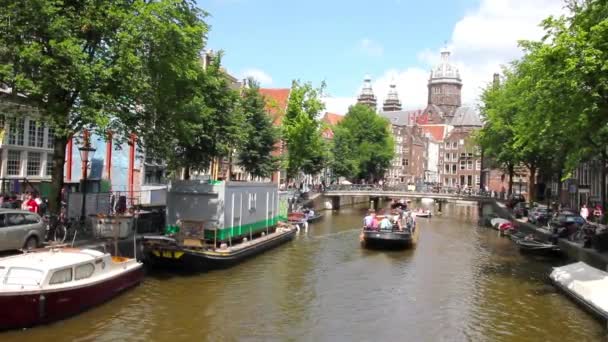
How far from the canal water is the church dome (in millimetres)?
153391

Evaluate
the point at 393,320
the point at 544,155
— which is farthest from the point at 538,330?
the point at 544,155

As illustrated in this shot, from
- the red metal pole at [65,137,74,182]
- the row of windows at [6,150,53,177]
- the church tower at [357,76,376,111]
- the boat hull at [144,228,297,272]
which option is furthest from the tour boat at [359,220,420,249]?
the church tower at [357,76,376,111]

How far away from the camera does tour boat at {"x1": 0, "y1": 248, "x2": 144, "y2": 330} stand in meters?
15.7

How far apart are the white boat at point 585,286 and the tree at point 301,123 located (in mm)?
36123

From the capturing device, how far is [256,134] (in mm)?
51125

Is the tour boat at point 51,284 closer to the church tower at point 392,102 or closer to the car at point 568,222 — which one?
the car at point 568,222

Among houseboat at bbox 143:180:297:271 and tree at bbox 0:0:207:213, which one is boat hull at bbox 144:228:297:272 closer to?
houseboat at bbox 143:180:297:271

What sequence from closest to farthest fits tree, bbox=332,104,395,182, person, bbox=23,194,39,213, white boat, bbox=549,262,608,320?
white boat, bbox=549,262,608,320 < person, bbox=23,194,39,213 < tree, bbox=332,104,395,182

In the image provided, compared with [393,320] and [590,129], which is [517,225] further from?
[393,320]

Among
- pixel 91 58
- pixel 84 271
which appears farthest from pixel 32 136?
pixel 84 271

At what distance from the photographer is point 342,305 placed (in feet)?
70.0

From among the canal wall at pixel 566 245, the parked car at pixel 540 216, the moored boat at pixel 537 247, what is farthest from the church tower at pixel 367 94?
the moored boat at pixel 537 247

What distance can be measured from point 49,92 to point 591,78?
19.2 meters

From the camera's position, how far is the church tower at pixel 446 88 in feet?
588
